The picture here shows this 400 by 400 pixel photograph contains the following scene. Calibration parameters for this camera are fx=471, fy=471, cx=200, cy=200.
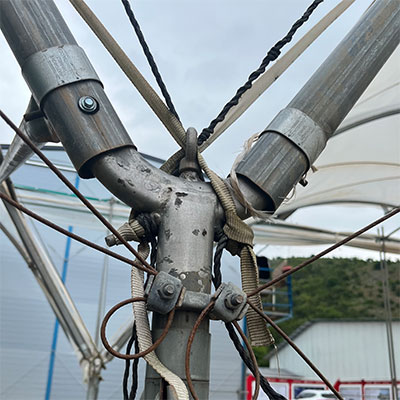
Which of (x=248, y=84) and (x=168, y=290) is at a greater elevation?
(x=248, y=84)

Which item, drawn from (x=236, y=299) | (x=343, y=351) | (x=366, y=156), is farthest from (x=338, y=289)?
(x=236, y=299)

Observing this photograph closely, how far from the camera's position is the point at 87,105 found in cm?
67

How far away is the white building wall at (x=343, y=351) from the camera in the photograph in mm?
15906

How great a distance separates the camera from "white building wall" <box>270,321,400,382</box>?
15906 mm

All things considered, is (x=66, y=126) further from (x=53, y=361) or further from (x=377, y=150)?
(x=53, y=361)

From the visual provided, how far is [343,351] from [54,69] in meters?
18.5

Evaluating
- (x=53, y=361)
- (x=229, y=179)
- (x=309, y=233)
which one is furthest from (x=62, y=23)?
(x=53, y=361)

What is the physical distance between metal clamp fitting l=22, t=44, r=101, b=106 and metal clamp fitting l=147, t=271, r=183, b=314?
306 millimetres

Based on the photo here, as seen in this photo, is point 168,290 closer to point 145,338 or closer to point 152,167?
point 145,338

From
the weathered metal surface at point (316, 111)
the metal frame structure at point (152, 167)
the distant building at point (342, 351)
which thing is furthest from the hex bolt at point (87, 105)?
the distant building at point (342, 351)

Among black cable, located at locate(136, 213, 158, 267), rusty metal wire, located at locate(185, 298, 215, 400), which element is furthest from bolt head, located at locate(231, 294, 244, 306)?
black cable, located at locate(136, 213, 158, 267)

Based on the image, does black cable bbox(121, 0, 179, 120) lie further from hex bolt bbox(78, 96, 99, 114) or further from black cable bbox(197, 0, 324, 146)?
hex bolt bbox(78, 96, 99, 114)

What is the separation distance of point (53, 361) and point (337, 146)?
410cm

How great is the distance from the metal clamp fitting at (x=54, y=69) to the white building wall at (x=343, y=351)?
52.6 ft
